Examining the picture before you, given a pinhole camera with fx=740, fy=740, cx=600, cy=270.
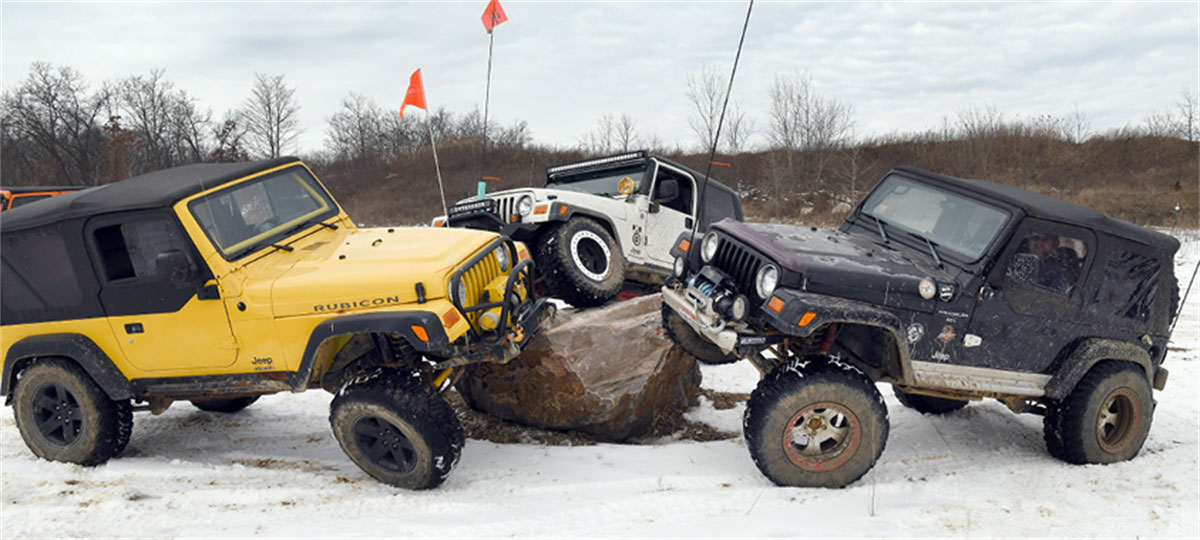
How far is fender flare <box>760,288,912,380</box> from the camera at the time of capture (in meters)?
4.38

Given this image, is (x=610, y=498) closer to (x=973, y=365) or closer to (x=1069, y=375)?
(x=973, y=365)

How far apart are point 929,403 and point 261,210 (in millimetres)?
5732

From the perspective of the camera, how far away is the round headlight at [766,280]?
4.68 meters

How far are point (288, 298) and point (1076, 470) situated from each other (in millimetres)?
5484

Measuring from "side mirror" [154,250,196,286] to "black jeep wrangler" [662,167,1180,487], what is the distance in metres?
3.29

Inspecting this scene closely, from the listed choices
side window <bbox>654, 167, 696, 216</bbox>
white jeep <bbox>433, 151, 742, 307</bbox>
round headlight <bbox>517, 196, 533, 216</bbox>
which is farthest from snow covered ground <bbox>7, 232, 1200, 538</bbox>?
side window <bbox>654, 167, 696, 216</bbox>

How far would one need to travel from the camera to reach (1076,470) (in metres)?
5.21

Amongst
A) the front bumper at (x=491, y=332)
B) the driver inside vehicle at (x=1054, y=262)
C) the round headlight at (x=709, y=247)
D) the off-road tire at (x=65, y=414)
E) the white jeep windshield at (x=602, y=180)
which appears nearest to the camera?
the front bumper at (x=491, y=332)

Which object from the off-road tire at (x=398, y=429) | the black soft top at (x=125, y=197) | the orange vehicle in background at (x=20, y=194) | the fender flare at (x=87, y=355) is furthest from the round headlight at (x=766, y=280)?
the orange vehicle in background at (x=20, y=194)

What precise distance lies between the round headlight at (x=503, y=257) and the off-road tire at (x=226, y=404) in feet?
8.87

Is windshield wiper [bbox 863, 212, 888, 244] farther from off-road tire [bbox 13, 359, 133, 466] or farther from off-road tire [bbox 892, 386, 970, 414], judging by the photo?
off-road tire [bbox 13, 359, 133, 466]

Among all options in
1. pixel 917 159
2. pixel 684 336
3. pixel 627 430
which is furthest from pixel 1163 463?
pixel 917 159

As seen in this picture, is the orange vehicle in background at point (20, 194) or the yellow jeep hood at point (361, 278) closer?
the yellow jeep hood at point (361, 278)

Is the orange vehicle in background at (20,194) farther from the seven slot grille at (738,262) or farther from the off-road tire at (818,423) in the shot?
the off-road tire at (818,423)
